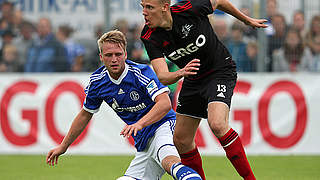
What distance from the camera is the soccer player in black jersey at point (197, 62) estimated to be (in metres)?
5.88

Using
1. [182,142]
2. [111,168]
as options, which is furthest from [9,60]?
[182,142]

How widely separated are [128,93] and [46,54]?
569 centimetres

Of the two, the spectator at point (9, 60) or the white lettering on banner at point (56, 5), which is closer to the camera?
the white lettering on banner at point (56, 5)

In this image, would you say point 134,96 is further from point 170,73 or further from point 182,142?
point 182,142

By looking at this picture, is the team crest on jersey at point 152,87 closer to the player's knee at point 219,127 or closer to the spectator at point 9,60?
the player's knee at point 219,127

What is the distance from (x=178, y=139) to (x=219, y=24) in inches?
182

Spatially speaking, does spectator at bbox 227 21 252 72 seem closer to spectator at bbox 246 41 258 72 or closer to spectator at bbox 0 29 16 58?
spectator at bbox 246 41 258 72

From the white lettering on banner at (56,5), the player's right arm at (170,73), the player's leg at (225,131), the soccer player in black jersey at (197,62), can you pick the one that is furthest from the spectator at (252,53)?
the player's right arm at (170,73)

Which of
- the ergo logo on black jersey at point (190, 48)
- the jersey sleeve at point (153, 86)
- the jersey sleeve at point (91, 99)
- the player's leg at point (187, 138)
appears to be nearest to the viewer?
the jersey sleeve at point (153, 86)

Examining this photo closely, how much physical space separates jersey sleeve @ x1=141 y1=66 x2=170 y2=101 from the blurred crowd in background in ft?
15.9

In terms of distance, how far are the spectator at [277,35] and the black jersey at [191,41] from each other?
4.64 m

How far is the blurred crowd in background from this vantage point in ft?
35.4

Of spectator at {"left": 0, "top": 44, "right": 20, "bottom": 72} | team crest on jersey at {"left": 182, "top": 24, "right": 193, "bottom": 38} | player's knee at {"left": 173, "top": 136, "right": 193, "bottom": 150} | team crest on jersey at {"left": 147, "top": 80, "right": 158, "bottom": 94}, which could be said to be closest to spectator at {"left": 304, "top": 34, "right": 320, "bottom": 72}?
player's knee at {"left": 173, "top": 136, "right": 193, "bottom": 150}

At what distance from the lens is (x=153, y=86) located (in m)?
5.62
